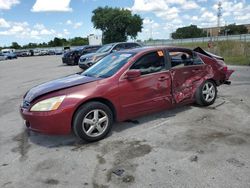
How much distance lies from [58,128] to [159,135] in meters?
1.75

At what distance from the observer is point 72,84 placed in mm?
4734

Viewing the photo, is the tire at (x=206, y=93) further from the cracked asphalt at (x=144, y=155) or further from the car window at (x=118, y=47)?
the car window at (x=118, y=47)

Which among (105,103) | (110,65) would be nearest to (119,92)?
(105,103)

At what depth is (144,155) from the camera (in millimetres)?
4051

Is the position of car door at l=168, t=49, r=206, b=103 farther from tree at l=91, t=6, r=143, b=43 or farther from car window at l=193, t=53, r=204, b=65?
tree at l=91, t=6, r=143, b=43

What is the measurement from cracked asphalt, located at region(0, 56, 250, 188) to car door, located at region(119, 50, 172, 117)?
415mm

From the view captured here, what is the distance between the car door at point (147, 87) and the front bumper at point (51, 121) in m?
1.05

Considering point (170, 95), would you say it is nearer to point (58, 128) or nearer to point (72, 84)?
point (72, 84)

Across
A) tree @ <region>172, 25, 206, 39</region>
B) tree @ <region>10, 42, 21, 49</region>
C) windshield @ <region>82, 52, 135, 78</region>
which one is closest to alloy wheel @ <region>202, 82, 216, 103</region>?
windshield @ <region>82, 52, 135, 78</region>

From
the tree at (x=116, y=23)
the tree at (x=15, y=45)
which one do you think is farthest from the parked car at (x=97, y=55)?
the tree at (x=15, y=45)

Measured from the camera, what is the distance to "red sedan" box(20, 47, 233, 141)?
4391 mm

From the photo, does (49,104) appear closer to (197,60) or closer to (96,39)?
(197,60)

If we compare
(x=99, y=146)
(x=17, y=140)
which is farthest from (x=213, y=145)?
(x=17, y=140)

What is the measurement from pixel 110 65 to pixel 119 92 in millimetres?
820
